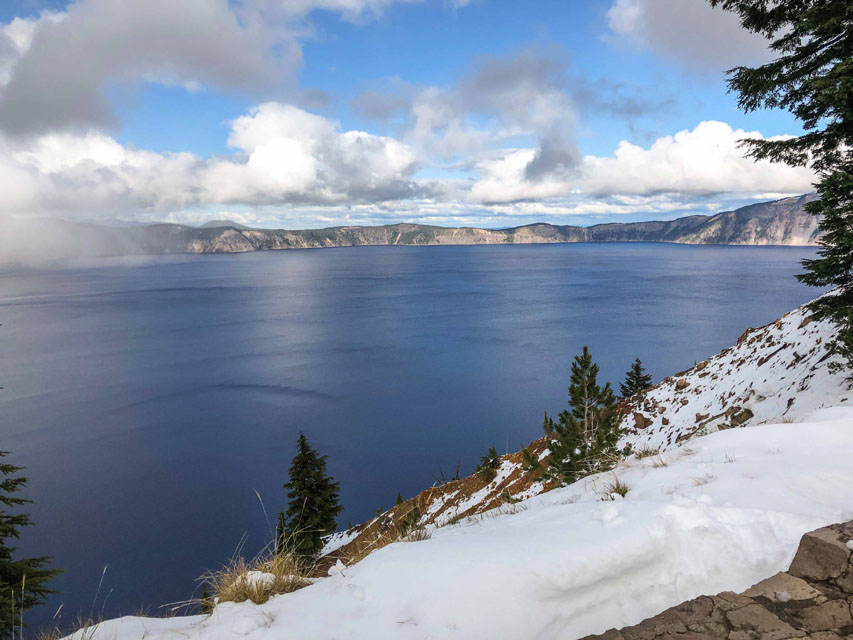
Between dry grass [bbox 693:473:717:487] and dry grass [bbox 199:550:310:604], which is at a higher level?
dry grass [bbox 693:473:717:487]

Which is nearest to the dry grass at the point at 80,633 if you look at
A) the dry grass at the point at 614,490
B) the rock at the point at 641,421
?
the dry grass at the point at 614,490

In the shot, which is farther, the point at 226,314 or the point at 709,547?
the point at 226,314

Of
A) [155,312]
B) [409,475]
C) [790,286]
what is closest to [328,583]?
[409,475]

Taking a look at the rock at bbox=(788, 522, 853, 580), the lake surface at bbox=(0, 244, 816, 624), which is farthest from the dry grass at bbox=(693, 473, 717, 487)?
the lake surface at bbox=(0, 244, 816, 624)

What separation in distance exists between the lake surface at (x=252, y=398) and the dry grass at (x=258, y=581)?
48.1 feet

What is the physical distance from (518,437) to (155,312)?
397ft

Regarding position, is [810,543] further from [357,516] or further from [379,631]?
[357,516]

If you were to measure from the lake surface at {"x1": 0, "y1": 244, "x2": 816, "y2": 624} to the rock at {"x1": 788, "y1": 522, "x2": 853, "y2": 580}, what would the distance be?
18410mm

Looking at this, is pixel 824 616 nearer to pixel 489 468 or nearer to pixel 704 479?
pixel 704 479

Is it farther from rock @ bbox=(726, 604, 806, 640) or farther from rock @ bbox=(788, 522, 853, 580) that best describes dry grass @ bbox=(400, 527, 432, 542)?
rock @ bbox=(788, 522, 853, 580)

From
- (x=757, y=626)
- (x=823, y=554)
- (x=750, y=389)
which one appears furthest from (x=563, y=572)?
(x=750, y=389)

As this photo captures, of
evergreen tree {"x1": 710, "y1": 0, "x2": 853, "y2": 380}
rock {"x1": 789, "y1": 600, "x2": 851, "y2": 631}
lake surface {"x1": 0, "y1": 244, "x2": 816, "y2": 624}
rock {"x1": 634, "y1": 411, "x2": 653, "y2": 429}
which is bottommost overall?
lake surface {"x1": 0, "y1": 244, "x2": 816, "y2": 624}

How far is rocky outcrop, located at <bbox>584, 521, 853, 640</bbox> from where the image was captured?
2660 millimetres

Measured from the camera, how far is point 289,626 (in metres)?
3.18
